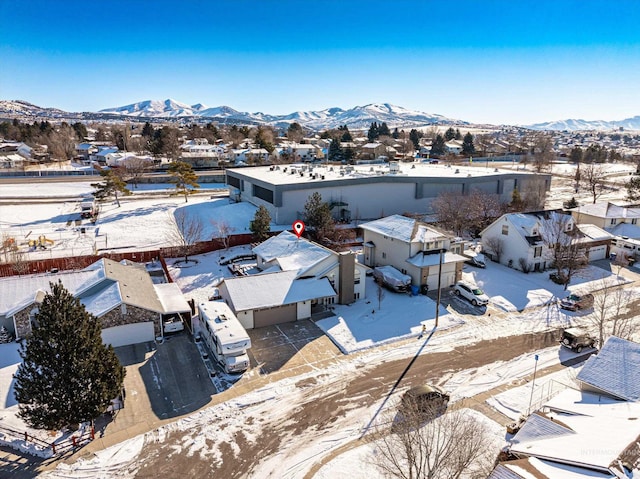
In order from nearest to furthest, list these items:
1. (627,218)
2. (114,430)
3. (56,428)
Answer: (56,428)
(114,430)
(627,218)

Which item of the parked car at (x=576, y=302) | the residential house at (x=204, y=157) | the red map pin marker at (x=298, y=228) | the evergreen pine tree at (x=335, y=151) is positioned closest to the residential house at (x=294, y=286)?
the red map pin marker at (x=298, y=228)

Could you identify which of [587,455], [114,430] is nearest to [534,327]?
[587,455]

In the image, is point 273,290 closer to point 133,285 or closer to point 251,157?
point 133,285

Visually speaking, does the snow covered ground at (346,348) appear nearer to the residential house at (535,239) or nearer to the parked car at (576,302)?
the parked car at (576,302)

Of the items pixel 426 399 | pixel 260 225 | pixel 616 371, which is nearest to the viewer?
pixel 616 371

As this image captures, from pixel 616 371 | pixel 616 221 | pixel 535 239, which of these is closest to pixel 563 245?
pixel 535 239

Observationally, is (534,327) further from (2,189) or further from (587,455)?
(2,189)
